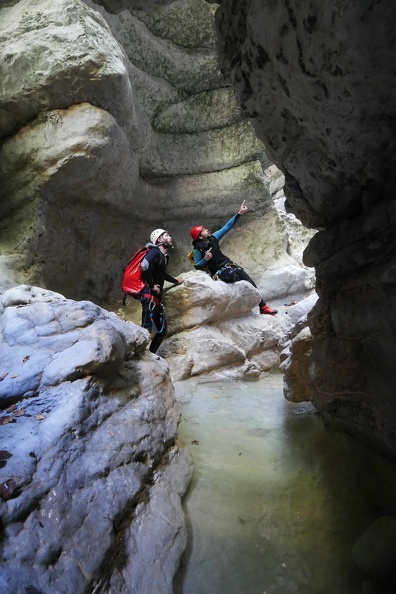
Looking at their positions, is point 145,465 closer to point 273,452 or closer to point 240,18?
point 273,452

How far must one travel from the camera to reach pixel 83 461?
7.51 ft

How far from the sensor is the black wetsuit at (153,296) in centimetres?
565

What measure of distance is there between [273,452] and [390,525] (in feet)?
3.84

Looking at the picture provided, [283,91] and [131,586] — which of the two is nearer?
[131,586]

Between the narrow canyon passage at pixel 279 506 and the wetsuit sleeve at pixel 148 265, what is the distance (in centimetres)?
257

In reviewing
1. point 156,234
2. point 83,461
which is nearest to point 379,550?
point 83,461

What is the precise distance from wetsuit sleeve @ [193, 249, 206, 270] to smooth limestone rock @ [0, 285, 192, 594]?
13.0ft

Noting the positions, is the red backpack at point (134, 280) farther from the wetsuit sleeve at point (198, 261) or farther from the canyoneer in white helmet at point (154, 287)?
the wetsuit sleeve at point (198, 261)

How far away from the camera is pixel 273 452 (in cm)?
321

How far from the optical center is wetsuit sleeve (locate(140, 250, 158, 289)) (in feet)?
18.4

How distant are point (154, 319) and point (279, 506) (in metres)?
3.64

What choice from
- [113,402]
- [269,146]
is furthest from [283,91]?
[113,402]

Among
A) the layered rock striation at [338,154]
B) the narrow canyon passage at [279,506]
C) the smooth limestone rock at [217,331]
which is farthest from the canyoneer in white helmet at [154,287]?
the layered rock striation at [338,154]

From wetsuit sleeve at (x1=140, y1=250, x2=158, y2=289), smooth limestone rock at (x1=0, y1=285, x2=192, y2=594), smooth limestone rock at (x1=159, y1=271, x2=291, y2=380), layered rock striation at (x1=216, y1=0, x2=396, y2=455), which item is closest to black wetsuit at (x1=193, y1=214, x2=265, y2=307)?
smooth limestone rock at (x1=159, y1=271, x2=291, y2=380)
